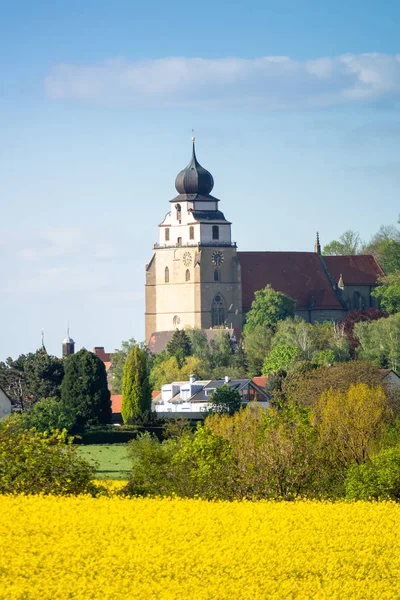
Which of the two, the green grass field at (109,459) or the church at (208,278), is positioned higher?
the church at (208,278)

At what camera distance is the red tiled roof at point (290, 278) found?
140 metres

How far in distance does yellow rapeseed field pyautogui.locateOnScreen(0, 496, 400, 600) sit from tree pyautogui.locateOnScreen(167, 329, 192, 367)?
95068 millimetres

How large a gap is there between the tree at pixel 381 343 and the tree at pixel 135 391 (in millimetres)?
25695

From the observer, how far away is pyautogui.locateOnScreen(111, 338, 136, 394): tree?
4712 inches

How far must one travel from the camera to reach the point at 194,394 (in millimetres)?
102625

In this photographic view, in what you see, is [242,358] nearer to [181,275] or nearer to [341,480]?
[181,275]

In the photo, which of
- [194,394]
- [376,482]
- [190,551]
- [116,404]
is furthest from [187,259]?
[190,551]

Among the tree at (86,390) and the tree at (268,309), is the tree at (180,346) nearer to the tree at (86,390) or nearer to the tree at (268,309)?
the tree at (268,309)

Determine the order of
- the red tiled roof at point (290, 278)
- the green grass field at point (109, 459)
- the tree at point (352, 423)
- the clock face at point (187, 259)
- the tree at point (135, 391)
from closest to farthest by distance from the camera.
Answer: the tree at point (352, 423)
the green grass field at point (109, 459)
the tree at point (135, 391)
the clock face at point (187, 259)
the red tiled roof at point (290, 278)

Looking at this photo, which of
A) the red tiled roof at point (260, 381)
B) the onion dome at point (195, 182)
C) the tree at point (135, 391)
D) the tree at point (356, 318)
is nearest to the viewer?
the tree at point (135, 391)

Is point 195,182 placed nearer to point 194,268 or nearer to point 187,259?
point 187,259

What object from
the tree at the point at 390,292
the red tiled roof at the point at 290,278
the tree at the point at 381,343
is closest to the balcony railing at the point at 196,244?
the red tiled roof at the point at 290,278

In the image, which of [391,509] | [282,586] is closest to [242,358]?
[391,509]

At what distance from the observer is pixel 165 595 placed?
17.9 meters
